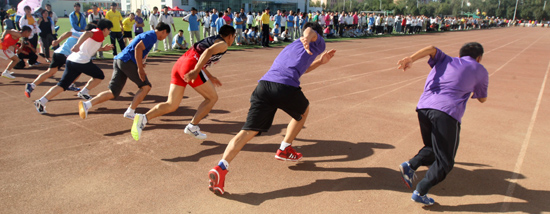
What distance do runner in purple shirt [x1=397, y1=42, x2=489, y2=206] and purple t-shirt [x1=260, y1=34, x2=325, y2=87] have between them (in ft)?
3.24

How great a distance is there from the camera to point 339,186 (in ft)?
13.2

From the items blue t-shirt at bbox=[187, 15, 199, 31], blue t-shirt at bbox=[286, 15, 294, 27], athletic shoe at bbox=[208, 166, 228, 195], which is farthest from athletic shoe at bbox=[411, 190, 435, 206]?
blue t-shirt at bbox=[286, 15, 294, 27]

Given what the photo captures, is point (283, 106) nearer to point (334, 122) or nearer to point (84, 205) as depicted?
point (84, 205)

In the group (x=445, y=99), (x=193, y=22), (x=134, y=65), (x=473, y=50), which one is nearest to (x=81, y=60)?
(x=134, y=65)

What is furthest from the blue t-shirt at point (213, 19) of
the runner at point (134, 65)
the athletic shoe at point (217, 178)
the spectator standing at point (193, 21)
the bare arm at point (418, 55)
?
the bare arm at point (418, 55)

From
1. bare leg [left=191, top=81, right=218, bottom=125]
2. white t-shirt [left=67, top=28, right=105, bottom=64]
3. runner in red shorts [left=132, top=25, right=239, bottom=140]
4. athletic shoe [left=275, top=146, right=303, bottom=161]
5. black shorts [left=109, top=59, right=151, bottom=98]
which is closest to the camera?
athletic shoe [left=275, top=146, right=303, bottom=161]

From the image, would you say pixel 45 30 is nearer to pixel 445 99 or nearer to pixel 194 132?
pixel 194 132

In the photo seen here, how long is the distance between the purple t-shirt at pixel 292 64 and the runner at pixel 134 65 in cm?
264

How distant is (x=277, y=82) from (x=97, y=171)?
2340 mm

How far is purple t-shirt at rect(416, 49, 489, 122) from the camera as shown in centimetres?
345

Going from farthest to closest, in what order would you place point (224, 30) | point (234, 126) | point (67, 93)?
1. point (67, 93)
2. point (234, 126)
3. point (224, 30)

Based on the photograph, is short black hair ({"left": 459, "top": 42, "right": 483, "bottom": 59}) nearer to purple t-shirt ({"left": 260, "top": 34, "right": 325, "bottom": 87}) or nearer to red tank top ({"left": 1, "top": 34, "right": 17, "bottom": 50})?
purple t-shirt ({"left": 260, "top": 34, "right": 325, "bottom": 87})

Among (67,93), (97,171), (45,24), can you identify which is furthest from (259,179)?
(45,24)

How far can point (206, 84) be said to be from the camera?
526 centimetres
